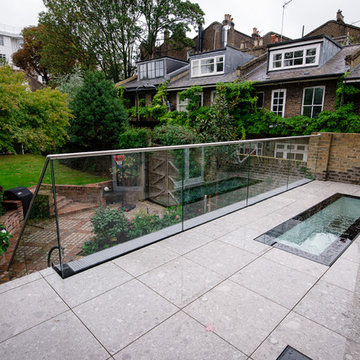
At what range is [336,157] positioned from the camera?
24.5ft

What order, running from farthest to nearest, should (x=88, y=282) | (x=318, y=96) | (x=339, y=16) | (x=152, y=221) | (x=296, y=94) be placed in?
(x=339, y=16) < (x=296, y=94) < (x=318, y=96) < (x=152, y=221) < (x=88, y=282)

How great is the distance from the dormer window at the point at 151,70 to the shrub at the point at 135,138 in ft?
34.0

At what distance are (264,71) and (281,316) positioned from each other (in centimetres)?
1778

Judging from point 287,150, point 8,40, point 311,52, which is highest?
point 8,40

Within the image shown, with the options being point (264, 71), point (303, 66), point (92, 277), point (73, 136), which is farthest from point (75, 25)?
point (92, 277)

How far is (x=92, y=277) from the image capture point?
2729 millimetres

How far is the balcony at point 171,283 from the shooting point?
1931mm

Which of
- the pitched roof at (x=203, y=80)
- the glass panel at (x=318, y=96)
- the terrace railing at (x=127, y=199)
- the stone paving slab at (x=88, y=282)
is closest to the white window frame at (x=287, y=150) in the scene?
the terrace railing at (x=127, y=199)

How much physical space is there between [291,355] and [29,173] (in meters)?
15.2

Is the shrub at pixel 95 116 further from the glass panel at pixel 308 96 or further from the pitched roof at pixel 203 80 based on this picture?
the glass panel at pixel 308 96

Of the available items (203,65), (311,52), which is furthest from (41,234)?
(203,65)

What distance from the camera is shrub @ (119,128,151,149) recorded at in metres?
14.7

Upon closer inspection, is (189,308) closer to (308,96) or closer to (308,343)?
(308,343)

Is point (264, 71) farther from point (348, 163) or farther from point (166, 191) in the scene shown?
point (166, 191)
